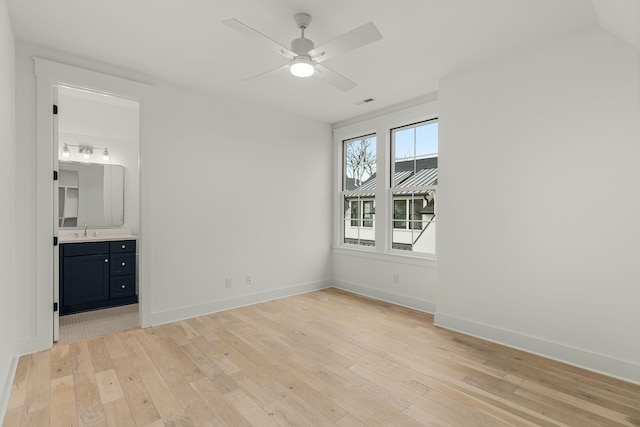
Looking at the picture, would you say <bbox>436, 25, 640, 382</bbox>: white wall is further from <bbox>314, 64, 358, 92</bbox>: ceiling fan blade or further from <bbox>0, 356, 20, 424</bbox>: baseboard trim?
<bbox>0, 356, 20, 424</bbox>: baseboard trim

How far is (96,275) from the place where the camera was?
158 inches

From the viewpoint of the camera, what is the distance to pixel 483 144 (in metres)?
3.13

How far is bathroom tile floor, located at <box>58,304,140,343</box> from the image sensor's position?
10.6ft

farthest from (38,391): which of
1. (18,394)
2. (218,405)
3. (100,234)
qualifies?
(100,234)

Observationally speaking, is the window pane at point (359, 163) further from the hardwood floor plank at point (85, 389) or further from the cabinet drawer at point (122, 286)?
the hardwood floor plank at point (85, 389)

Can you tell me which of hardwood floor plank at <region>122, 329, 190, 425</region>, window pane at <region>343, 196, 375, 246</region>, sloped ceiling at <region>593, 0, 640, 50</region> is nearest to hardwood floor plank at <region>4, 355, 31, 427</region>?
hardwood floor plank at <region>122, 329, 190, 425</region>

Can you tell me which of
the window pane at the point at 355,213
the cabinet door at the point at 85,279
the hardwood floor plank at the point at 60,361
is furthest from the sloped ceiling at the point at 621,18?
the cabinet door at the point at 85,279

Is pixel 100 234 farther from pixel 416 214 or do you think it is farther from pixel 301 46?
pixel 416 214

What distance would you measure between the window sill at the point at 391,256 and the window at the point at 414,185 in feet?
0.48

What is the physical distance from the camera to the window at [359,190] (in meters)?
4.86

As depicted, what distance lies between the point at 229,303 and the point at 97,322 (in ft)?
4.74

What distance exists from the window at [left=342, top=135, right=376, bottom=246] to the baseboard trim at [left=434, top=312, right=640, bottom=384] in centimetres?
184

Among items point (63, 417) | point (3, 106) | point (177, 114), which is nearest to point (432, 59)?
point (177, 114)

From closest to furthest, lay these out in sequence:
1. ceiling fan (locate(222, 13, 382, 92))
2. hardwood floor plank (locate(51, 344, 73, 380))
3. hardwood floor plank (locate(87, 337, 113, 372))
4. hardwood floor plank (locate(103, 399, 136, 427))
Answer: hardwood floor plank (locate(103, 399, 136, 427)), ceiling fan (locate(222, 13, 382, 92)), hardwood floor plank (locate(51, 344, 73, 380)), hardwood floor plank (locate(87, 337, 113, 372))
